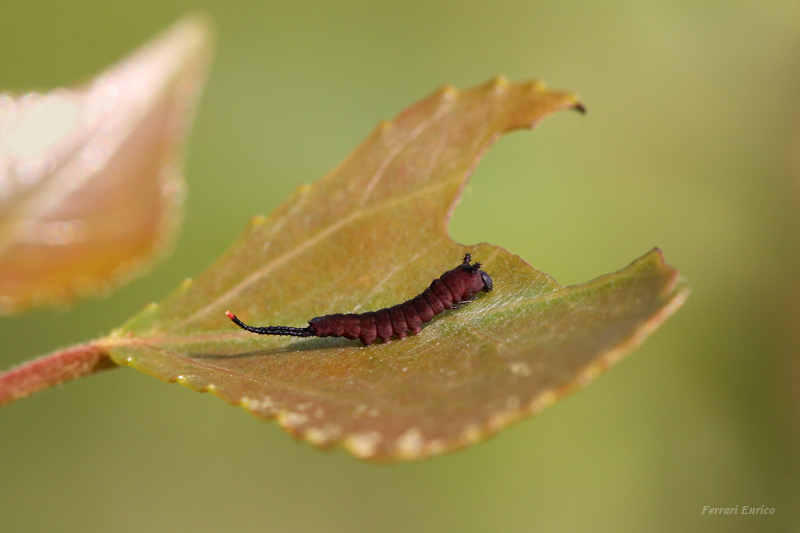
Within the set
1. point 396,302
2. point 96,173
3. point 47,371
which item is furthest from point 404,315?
point 96,173

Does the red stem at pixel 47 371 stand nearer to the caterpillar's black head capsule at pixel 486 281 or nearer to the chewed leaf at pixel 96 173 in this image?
the chewed leaf at pixel 96 173

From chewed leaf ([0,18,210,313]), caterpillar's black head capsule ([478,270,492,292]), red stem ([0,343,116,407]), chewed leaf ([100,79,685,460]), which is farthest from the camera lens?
chewed leaf ([0,18,210,313])

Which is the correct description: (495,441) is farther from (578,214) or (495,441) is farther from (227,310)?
(227,310)

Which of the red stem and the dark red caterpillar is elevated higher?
the dark red caterpillar

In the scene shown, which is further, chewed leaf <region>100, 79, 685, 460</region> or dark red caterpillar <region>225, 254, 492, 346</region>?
dark red caterpillar <region>225, 254, 492, 346</region>

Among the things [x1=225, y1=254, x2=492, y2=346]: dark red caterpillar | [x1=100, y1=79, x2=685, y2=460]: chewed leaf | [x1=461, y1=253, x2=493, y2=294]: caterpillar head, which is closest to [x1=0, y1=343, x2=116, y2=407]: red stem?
[x1=100, y1=79, x2=685, y2=460]: chewed leaf

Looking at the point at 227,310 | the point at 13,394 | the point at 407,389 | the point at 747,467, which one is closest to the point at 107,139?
the point at 227,310

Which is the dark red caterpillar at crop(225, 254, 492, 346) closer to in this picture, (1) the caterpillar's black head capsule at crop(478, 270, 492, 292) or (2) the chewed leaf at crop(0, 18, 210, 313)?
(1) the caterpillar's black head capsule at crop(478, 270, 492, 292)
